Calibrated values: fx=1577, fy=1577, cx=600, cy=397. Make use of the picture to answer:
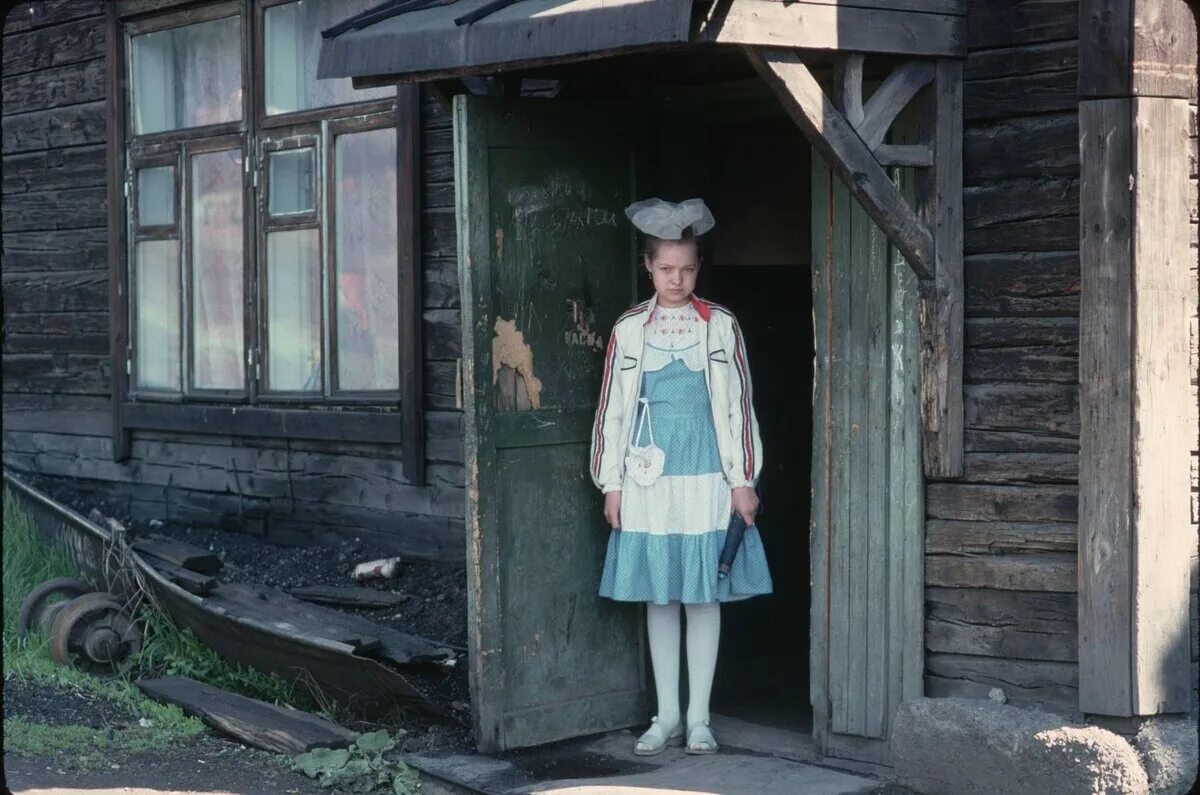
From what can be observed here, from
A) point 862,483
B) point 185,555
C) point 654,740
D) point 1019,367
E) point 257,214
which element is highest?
point 257,214

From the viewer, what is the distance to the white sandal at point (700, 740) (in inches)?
234

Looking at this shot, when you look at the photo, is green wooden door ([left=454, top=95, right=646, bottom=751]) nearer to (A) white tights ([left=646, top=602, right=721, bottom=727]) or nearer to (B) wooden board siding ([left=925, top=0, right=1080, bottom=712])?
(A) white tights ([left=646, top=602, right=721, bottom=727])

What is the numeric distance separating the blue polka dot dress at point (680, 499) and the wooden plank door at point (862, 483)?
13.7 inches

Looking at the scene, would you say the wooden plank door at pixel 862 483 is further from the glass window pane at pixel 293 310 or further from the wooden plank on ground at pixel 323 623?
the glass window pane at pixel 293 310

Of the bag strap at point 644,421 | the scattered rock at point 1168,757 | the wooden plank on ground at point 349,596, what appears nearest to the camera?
the scattered rock at point 1168,757

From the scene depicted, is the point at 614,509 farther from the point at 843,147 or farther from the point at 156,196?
the point at 156,196

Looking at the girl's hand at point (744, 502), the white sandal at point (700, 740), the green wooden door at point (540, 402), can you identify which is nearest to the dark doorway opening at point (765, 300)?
the green wooden door at point (540, 402)

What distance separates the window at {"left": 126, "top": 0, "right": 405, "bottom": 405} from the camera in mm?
8047

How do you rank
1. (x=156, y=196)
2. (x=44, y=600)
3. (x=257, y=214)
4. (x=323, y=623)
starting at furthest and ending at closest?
(x=156, y=196), (x=257, y=214), (x=44, y=600), (x=323, y=623)

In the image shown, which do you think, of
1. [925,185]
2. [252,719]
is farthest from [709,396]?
[252,719]

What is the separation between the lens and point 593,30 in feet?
15.9

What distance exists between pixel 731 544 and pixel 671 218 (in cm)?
122

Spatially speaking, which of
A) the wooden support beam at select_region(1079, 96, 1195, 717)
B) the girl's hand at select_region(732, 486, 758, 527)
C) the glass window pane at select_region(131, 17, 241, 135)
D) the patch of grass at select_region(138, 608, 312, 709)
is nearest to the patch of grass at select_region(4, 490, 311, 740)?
the patch of grass at select_region(138, 608, 312, 709)

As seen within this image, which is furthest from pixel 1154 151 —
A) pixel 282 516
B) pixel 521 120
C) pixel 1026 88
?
pixel 282 516
